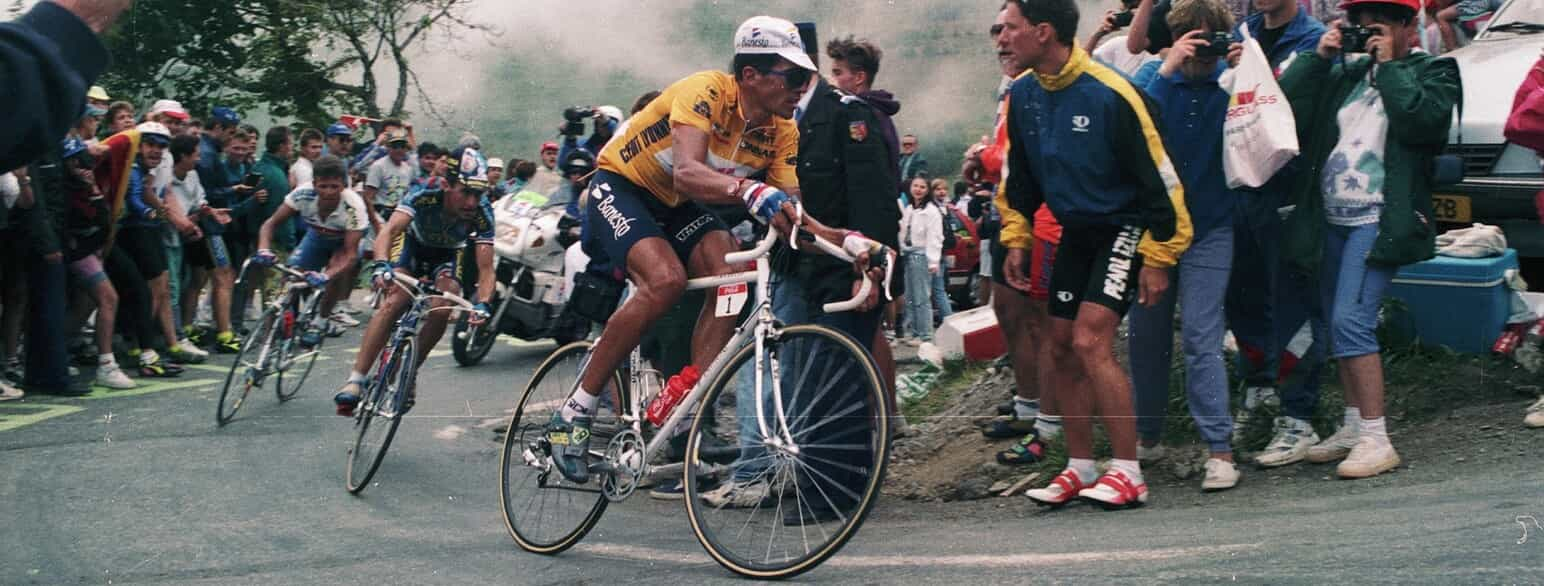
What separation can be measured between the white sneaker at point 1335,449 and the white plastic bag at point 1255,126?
1165 mm

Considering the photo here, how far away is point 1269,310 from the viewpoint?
7531 millimetres

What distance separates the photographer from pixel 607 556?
20.0 ft

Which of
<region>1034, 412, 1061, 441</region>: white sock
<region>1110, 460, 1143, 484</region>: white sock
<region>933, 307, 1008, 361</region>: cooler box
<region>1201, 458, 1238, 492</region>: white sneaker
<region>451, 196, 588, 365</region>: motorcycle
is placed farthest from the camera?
<region>451, 196, 588, 365</region>: motorcycle

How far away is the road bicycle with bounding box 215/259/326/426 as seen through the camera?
34.9 feet

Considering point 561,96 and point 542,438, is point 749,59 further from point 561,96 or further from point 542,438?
point 561,96

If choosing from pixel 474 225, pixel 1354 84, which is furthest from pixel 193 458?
pixel 1354 84

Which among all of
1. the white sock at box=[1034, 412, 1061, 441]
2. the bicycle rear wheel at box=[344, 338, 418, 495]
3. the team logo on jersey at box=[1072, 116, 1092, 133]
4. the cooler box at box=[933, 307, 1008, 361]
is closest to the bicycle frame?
the team logo on jersey at box=[1072, 116, 1092, 133]

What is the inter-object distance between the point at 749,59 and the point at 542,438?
166 cm

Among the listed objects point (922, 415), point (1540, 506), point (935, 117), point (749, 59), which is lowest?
point (922, 415)

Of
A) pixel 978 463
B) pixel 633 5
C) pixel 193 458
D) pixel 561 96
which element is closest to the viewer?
pixel 978 463

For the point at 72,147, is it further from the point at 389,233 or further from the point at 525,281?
the point at 525,281

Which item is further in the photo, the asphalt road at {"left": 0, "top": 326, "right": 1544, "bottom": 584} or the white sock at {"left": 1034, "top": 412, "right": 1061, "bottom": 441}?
the white sock at {"left": 1034, "top": 412, "right": 1061, "bottom": 441}

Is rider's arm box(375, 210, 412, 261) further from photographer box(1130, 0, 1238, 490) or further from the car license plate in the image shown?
the car license plate

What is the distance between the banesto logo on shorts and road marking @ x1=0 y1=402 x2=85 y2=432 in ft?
24.2
